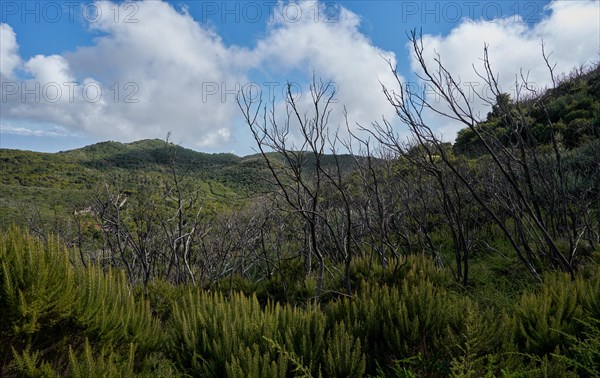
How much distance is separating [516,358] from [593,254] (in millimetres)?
4631

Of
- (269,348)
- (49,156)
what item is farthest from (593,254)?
(49,156)

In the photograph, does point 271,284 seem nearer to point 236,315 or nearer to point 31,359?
point 236,315

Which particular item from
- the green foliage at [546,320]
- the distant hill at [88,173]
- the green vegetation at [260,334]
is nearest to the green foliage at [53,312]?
the green vegetation at [260,334]

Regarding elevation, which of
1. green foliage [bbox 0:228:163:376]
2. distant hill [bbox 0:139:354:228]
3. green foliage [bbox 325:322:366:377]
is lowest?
green foliage [bbox 325:322:366:377]

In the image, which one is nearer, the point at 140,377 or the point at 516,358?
the point at 140,377

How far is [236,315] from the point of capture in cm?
321

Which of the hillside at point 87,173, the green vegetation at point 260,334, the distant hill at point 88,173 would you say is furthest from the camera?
the hillside at point 87,173

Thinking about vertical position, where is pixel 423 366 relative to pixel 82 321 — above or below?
below

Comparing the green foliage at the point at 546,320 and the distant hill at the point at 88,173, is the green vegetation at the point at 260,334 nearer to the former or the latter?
the green foliage at the point at 546,320

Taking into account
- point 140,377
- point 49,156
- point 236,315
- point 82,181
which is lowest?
point 140,377

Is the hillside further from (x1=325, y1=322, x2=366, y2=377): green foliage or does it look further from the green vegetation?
(x1=325, y1=322, x2=366, y2=377): green foliage

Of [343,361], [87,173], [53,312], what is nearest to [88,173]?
[87,173]

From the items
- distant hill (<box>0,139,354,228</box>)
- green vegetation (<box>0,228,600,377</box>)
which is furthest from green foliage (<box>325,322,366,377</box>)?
distant hill (<box>0,139,354,228</box>)

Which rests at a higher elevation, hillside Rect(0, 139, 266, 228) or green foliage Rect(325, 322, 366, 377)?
hillside Rect(0, 139, 266, 228)
